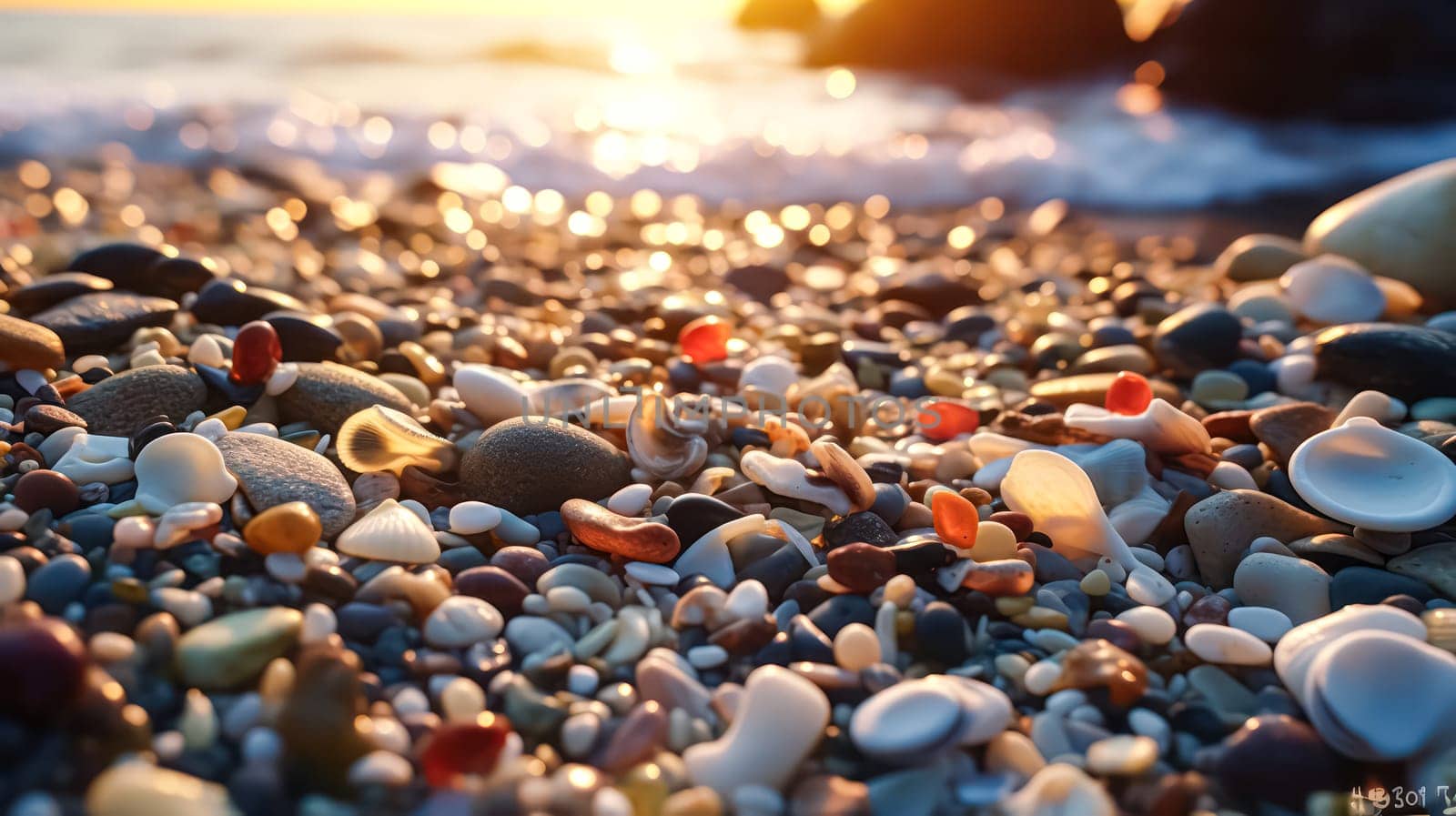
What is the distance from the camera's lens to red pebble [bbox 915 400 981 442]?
2.75 meters

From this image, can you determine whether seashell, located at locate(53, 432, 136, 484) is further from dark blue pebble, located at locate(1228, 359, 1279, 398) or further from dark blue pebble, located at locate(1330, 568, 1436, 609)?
dark blue pebble, located at locate(1228, 359, 1279, 398)

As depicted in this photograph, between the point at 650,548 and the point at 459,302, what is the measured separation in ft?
7.70

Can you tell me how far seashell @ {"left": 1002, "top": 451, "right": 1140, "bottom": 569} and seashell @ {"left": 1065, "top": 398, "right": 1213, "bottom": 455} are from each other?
0.40m

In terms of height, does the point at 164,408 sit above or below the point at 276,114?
below

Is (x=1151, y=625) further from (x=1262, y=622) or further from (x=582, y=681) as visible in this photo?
(x=582, y=681)

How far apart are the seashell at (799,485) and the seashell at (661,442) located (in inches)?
7.8

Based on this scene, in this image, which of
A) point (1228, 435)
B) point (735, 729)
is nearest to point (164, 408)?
point (735, 729)

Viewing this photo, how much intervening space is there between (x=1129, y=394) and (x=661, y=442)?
129 cm

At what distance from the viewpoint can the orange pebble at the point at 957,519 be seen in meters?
2.02

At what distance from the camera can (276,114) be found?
10.1 m

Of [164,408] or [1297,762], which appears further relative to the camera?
[164,408]

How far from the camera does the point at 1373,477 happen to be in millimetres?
2184

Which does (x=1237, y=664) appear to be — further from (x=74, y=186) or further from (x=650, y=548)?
(x=74, y=186)

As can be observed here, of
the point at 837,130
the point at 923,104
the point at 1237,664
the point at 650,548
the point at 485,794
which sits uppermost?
the point at 923,104
